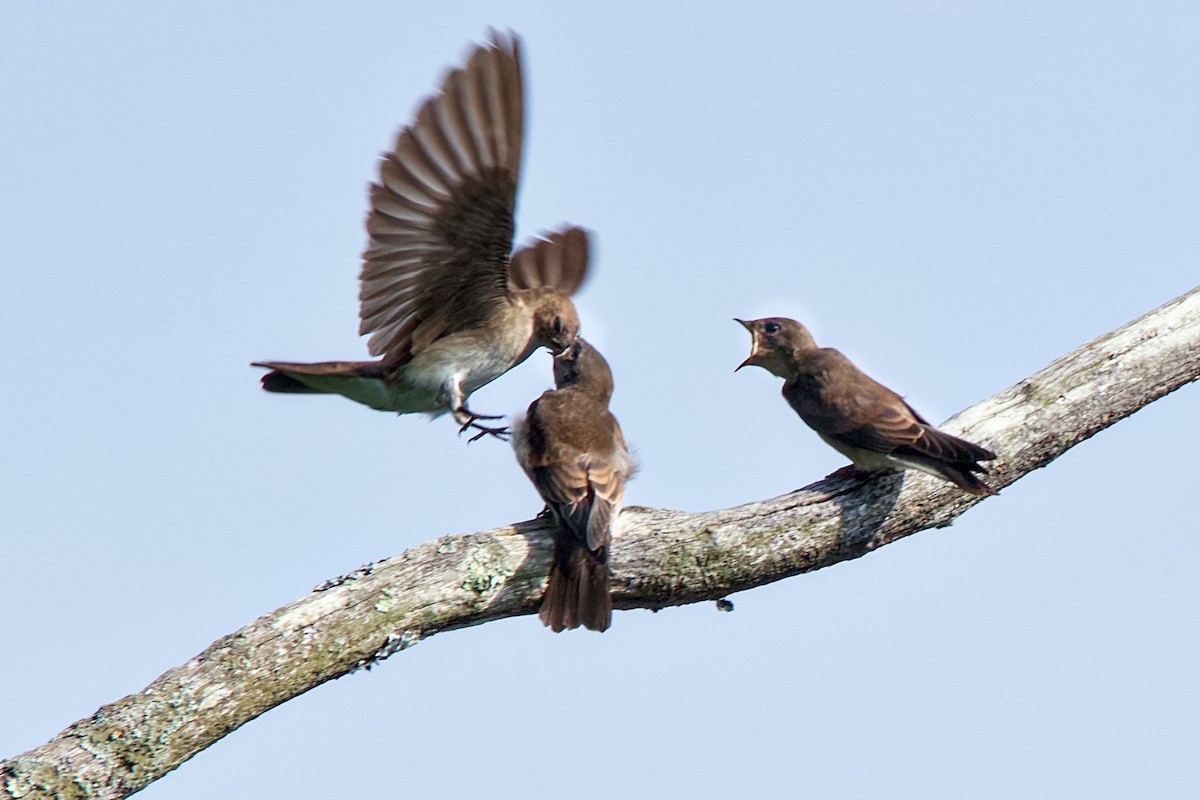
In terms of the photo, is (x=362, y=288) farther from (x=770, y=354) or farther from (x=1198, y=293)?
(x=1198, y=293)

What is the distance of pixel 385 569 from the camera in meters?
5.46

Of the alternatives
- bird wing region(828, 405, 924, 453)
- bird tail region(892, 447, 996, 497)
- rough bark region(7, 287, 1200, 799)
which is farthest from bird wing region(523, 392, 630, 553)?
bird tail region(892, 447, 996, 497)

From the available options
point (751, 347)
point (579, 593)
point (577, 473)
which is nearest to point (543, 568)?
point (579, 593)

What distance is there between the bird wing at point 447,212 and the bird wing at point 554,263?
1418 mm

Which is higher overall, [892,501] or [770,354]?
[770,354]

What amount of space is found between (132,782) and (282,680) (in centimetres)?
61

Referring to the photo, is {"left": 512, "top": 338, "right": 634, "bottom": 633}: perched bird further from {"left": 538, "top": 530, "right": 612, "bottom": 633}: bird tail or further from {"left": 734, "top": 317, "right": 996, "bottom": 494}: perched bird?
{"left": 734, "top": 317, "right": 996, "bottom": 494}: perched bird

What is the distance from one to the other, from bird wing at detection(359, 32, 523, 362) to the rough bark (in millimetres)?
1578

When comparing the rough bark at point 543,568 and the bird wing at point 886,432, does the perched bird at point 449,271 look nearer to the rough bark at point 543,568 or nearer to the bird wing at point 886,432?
the rough bark at point 543,568

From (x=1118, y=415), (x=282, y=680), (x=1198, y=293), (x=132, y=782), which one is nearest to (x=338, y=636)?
(x=282, y=680)

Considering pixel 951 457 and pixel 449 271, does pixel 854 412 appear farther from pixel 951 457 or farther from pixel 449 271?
pixel 449 271

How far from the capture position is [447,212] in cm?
658

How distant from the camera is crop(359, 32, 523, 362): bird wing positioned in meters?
5.97

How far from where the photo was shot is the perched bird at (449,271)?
6.04m
